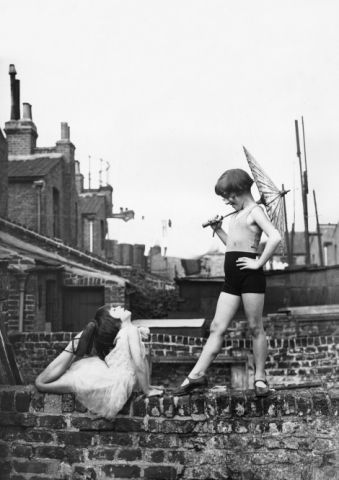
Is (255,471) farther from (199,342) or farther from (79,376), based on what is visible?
(199,342)

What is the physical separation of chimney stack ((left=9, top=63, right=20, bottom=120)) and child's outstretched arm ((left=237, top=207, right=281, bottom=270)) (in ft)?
16.0

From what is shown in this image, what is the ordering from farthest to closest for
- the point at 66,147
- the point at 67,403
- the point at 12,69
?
the point at 66,147
the point at 12,69
the point at 67,403

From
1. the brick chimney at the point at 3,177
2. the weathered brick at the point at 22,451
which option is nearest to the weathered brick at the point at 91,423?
the weathered brick at the point at 22,451

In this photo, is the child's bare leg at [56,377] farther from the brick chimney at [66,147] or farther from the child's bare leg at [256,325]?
the brick chimney at [66,147]

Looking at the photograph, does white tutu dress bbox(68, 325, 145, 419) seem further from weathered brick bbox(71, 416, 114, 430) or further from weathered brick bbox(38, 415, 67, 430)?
weathered brick bbox(38, 415, 67, 430)

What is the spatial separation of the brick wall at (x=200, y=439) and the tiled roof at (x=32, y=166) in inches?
389

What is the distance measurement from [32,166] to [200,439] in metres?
11.0

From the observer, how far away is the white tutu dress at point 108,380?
179 inches

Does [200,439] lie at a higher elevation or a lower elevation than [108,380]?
lower

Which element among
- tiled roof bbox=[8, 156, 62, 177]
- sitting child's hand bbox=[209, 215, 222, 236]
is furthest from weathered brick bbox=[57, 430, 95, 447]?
tiled roof bbox=[8, 156, 62, 177]

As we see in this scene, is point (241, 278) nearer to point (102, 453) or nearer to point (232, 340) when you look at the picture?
point (102, 453)

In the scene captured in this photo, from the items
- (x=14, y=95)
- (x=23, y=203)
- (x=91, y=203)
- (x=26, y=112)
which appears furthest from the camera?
(x=91, y=203)

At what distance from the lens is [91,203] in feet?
57.1

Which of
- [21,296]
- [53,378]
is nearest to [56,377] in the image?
[53,378]
